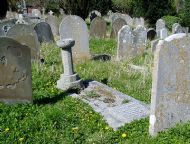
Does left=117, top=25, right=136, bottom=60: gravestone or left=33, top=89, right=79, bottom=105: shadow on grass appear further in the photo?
left=117, top=25, right=136, bottom=60: gravestone

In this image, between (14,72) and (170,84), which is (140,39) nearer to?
(14,72)

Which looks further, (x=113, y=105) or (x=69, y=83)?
(x=69, y=83)

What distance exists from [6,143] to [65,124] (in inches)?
40.7

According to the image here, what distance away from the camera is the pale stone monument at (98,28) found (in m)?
16.2

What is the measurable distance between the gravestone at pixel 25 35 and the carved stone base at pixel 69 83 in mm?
2732

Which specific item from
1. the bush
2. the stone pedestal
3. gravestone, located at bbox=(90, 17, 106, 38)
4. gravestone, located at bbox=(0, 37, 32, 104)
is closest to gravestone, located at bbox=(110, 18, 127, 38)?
gravestone, located at bbox=(90, 17, 106, 38)

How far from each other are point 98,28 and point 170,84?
1146 centimetres

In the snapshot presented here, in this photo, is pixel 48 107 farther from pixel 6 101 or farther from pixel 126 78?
pixel 126 78

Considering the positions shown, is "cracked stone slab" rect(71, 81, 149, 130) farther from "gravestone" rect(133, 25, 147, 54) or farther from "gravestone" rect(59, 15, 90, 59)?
"gravestone" rect(133, 25, 147, 54)

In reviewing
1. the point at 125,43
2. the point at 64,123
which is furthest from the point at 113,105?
the point at 125,43

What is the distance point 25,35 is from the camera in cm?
1006

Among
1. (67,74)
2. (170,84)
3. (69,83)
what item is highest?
(170,84)

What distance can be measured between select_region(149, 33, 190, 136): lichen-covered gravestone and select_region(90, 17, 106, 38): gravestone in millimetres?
11103

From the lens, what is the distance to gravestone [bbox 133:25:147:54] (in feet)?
38.6
